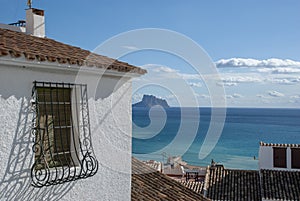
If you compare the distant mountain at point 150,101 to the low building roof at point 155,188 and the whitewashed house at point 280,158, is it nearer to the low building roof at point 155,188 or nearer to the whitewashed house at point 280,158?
the low building roof at point 155,188

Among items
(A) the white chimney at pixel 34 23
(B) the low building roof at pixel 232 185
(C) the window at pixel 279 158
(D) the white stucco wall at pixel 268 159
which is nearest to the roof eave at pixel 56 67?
(A) the white chimney at pixel 34 23

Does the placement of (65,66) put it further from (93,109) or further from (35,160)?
(35,160)

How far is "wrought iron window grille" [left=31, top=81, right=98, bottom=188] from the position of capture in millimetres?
5359

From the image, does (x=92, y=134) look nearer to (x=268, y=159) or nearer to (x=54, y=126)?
(x=54, y=126)

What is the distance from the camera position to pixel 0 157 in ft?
15.9

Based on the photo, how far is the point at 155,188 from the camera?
837cm

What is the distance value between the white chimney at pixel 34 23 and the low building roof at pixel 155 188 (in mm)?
3718

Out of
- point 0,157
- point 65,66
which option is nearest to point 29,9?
point 65,66

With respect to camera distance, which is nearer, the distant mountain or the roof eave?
the roof eave

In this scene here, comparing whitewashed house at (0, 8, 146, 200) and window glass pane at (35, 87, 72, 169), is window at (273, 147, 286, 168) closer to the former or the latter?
whitewashed house at (0, 8, 146, 200)

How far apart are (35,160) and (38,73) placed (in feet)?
3.92

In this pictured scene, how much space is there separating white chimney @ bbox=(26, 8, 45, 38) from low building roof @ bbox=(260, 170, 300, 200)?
14.1m

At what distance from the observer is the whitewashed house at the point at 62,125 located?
196 inches

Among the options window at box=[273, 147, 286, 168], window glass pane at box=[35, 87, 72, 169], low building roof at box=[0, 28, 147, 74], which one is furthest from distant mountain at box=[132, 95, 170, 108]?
window at box=[273, 147, 286, 168]
